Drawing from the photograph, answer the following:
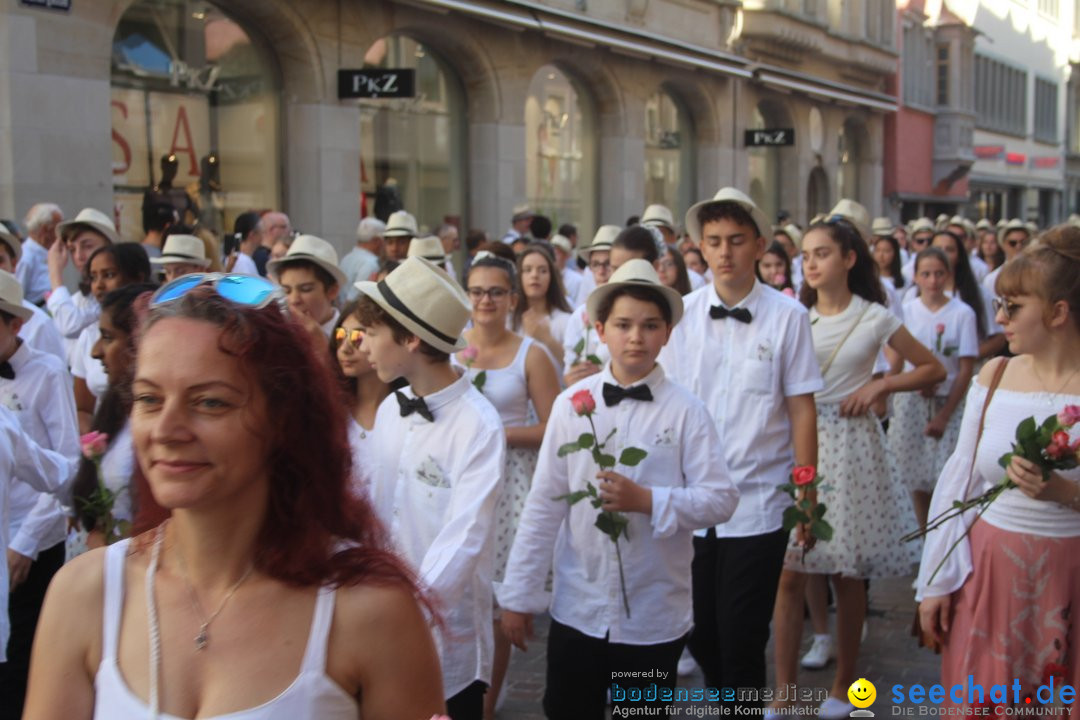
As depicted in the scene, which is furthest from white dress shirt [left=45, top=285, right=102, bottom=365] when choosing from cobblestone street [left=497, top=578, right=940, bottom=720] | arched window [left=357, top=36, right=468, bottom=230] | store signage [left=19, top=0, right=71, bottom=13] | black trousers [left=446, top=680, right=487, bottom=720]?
arched window [left=357, top=36, right=468, bottom=230]

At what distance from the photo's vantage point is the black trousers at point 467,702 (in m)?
3.92

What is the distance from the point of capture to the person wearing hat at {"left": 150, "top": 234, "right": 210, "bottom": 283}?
7977mm

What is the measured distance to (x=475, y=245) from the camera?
583 inches

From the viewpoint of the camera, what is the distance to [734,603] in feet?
16.6

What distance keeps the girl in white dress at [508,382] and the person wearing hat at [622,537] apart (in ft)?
3.89

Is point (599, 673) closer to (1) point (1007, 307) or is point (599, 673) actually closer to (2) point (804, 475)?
(2) point (804, 475)

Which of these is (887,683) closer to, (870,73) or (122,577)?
(122,577)

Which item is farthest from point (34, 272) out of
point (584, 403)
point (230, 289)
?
point (230, 289)

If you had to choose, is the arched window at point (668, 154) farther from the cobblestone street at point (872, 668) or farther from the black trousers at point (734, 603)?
the black trousers at point (734, 603)

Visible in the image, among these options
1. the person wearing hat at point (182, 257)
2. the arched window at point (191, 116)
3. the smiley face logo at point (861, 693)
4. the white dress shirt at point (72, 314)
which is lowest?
the smiley face logo at point (861, 693)

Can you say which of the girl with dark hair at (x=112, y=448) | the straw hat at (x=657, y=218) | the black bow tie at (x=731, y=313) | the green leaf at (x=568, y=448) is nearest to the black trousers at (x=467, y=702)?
the green leaf at (x=568, y=448)

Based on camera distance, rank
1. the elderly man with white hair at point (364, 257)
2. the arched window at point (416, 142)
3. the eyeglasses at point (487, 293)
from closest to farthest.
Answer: the eyeglasses at point (487, 293) → the elderly man with white hair at point (364, 257) → the arched window at point (416, 142)

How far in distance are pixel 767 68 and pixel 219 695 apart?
26734mm

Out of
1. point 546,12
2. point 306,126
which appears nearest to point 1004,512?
point 306,126
